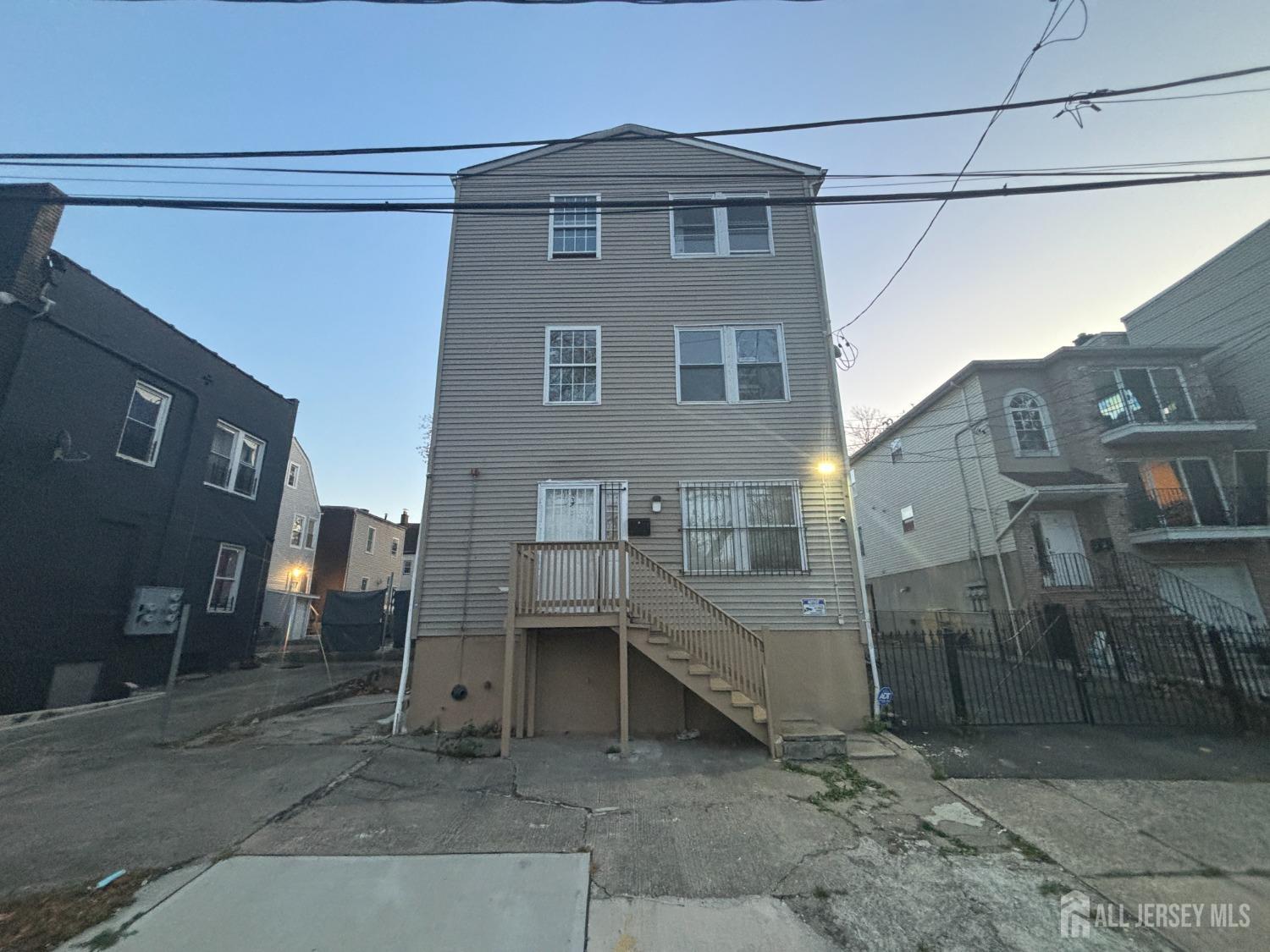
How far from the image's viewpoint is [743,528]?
8172mm

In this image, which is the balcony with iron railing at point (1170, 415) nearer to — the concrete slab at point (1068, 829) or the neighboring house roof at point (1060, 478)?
the neighboring house roof at point (1060, 478)

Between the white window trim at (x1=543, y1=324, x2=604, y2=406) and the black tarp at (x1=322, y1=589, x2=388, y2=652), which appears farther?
the black tarp at (x1=322, y1=589, x2=388, y2=652)

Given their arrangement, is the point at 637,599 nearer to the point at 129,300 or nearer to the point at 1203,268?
the point at 129,300

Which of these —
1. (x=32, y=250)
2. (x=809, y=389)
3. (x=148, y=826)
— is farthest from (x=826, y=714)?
(x=32, y=250)

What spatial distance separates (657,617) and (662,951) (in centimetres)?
424

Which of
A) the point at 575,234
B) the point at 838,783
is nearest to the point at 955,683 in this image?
the point at 838,783

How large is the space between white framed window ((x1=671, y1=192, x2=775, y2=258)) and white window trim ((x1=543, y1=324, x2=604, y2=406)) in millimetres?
2297

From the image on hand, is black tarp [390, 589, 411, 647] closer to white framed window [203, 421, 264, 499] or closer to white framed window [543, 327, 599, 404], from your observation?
white framed window [203, 421, 264, 499]

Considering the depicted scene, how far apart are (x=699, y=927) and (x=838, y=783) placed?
121 inches

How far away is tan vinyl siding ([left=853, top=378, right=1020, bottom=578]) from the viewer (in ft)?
46.1

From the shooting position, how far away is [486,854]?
386 centimetres

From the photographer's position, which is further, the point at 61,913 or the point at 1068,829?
the point at 1068,829

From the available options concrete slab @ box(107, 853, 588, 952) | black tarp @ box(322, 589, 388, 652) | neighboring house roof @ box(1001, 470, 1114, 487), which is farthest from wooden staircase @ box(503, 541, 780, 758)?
black tarp @ box(322, 589, 388, 652)

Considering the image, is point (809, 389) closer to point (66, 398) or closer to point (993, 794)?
point (993, 794)
